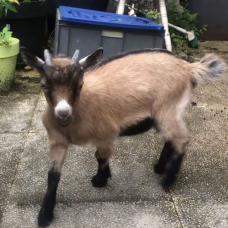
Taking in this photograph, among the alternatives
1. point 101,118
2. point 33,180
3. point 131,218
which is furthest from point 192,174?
point 33,180

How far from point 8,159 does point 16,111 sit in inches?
41.3

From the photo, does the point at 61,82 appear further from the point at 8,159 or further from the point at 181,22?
the point at 181,22

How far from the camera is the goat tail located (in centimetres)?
321

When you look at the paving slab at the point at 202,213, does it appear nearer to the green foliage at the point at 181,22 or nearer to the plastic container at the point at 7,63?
the plastic container at the point at 7,63

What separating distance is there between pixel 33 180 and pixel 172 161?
112cm

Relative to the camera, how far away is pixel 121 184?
3.30 metres

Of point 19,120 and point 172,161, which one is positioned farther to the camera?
point 19,120

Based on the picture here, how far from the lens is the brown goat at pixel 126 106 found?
9.25 feet

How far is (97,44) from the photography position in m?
4.81

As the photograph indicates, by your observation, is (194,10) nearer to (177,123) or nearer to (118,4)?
(118,4)

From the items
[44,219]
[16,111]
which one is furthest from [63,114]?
[16,111]

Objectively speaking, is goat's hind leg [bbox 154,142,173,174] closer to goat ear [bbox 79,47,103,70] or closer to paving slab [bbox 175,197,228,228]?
paving slab [bbox 175,197,228,228]

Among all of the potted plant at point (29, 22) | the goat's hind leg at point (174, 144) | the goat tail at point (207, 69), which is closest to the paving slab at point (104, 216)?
the goat's hind leg at point (174, 144)

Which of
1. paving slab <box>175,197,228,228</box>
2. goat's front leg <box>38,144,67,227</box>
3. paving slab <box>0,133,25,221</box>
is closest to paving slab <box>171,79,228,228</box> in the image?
paving slab <box>175,197,228,228</box>
